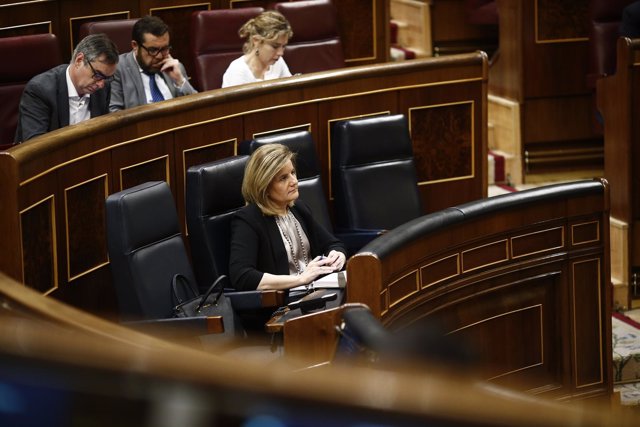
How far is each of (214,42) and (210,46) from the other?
13 mm

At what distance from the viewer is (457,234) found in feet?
5.49

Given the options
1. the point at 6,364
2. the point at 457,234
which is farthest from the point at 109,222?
the point at 6,364

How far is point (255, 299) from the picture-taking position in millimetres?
1520

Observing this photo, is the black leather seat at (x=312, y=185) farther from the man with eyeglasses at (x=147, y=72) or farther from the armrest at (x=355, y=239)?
the man with eyeglasses at (x=147, y=72)

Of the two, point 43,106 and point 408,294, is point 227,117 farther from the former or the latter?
point 408,294

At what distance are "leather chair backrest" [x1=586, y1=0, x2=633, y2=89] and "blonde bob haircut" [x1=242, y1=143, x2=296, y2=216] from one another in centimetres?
132

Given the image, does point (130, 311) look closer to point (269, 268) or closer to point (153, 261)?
point (153, 261)

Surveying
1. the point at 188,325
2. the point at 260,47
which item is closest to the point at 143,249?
the point at 188,325

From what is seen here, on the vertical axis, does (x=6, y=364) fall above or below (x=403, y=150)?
above

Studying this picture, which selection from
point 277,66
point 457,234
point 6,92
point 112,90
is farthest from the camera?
point 277,66

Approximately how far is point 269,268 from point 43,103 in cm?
48

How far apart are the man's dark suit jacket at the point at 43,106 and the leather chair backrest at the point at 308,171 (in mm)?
352

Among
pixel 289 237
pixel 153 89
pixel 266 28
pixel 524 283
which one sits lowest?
pixel 524 283

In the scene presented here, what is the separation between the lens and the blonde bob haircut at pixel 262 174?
1.69 metres
